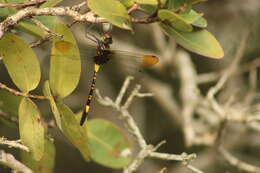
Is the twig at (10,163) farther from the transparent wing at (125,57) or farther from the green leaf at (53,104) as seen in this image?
the transparent wing at (125,57)

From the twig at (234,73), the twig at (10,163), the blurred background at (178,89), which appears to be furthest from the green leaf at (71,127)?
the twig at (234,73)

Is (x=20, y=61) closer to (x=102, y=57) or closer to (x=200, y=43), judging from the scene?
(x=102, y=57)

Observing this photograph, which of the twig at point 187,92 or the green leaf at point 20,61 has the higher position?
the green leaf at point 20,61

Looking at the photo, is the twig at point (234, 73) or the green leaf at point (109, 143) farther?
the twig at point (234, 73)

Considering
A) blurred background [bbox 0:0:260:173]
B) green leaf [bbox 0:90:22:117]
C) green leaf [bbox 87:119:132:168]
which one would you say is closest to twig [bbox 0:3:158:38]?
green leaf [bbox 0:90:22:117]

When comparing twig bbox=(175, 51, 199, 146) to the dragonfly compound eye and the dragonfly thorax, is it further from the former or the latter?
the dragonfly thorax

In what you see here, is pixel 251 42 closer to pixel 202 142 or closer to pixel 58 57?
pixel 202 142
